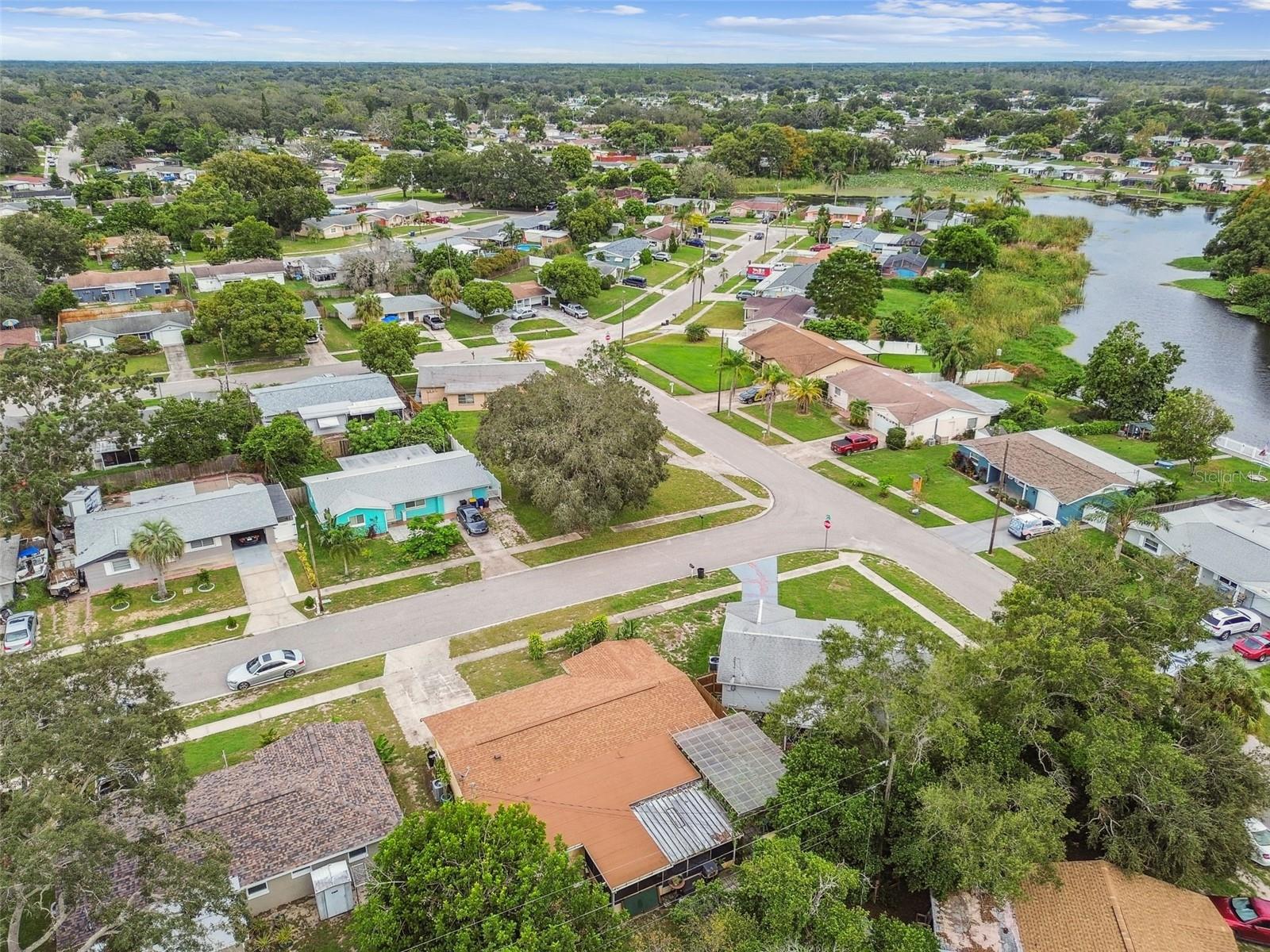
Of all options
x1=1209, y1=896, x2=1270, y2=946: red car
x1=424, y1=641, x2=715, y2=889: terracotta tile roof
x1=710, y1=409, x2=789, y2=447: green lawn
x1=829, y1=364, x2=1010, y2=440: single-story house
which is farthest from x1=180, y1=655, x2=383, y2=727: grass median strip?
x1=829, y1=364, x2=1010, y2=440: single-story house

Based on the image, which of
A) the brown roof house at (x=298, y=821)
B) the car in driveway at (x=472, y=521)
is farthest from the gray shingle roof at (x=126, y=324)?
the brown roof house at (x=298, y=821)

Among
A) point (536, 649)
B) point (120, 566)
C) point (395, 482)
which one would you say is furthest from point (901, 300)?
point (120, 566)

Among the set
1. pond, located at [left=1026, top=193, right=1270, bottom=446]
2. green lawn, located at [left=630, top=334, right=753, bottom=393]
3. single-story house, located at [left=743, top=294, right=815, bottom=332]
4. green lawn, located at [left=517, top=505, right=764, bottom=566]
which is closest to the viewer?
green lawn, located at [left=517, top=505, right=764, bottom=566]

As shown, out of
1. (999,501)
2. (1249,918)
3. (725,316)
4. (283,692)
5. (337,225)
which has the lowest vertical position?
(725,316)

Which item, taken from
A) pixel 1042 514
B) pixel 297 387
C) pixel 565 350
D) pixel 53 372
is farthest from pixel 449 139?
pixel 1042 514

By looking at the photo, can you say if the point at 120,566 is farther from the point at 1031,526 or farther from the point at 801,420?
the point at 1031,526

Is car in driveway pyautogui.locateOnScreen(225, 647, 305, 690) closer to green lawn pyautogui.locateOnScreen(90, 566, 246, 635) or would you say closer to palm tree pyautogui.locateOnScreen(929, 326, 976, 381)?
green lawn pyautogui.locateOnScreen(90, 566, 246, 635)

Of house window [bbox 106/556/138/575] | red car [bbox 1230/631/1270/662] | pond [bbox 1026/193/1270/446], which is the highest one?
house window [bbox 106/556/138/575]

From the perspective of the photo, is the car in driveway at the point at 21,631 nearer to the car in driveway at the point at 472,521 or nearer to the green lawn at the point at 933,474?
the car in driveway at the point at 472,521
